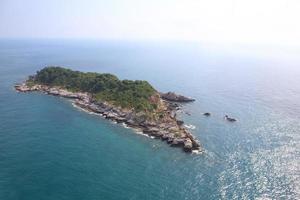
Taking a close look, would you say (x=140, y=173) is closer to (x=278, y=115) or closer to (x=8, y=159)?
(x=8, y=159)

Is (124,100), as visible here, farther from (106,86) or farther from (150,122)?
(150,122)

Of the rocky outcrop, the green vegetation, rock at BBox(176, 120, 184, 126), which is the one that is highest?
the green vegetation

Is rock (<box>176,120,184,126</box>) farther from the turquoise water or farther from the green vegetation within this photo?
the green vegetation

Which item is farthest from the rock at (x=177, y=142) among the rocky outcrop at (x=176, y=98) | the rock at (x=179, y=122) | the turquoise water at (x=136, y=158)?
the rocky outcrop at (x=176, y=98)

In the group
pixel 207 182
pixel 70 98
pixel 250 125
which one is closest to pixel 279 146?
pixel 250 125

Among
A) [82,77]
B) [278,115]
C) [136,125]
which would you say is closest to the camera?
[136,125]

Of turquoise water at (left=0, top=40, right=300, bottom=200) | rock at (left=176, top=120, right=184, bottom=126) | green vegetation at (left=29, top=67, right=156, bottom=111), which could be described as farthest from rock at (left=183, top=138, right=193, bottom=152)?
green vegetation at (left=29, top=67, right=156, bottom=111)

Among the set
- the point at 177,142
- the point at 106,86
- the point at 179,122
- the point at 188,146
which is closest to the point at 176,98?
the point at 106,86
